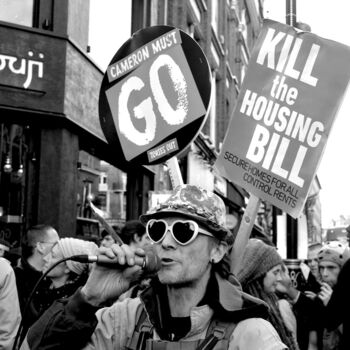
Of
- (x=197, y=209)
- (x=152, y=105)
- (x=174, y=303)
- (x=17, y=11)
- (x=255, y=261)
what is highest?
(x=17, y=11)

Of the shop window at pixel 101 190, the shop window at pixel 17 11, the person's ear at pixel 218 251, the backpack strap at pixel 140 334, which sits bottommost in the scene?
the backpack strap at pixel 140 334

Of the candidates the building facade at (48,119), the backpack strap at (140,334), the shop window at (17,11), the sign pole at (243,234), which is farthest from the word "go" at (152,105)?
the shop window at (17,11)

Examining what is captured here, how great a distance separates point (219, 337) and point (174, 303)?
300 millimetres

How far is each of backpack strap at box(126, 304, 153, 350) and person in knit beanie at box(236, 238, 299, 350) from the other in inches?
61.1

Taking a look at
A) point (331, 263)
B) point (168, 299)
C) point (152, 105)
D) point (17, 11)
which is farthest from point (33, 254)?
point (17, 11)

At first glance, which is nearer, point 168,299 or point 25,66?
point 168,299

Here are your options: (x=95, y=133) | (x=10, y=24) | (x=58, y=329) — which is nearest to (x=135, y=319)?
(x=58, y=329)

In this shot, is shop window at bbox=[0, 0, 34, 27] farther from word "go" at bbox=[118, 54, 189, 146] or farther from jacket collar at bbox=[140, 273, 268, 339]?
jacket collar at bbox=[140, 273, 268, 339]

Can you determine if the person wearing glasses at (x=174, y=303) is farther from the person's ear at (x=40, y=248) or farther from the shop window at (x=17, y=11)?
the shop window at (x=17, y=11)

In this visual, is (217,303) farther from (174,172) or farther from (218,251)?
(174,172)

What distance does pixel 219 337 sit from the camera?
2.15m

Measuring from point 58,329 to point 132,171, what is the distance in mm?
9832

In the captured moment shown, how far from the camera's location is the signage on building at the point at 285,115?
3.31 metres

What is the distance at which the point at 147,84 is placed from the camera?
12.9 ft
